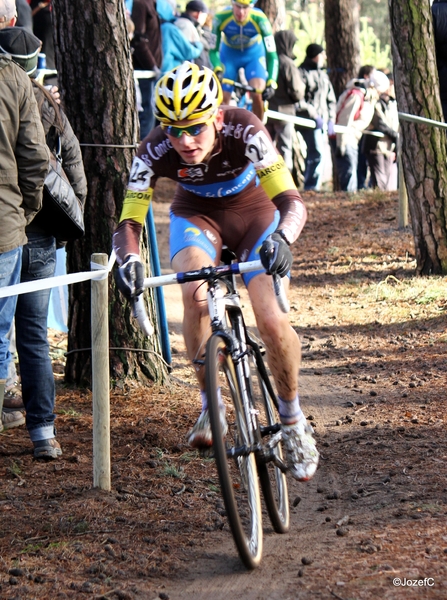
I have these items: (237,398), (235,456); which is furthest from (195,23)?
(235,456)

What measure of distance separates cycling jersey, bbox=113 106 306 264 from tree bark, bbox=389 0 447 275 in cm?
460

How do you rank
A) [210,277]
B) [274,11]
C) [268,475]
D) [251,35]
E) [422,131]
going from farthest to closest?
[274,11], [251,35], [422,131], [268,475], [210,277]

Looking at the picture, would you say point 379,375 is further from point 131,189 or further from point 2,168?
point 2,168

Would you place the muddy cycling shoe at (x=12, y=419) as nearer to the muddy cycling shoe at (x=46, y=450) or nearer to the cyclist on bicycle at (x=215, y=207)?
the muddy cycling shoe at (x=46, y=450)

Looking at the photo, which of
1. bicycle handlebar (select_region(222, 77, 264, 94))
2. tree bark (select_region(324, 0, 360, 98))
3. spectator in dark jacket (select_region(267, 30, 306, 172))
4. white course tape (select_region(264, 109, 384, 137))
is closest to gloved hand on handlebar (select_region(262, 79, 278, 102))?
bicycle handlebar (select_region(222, 77, 264, 94))

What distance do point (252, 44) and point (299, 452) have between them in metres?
11.0

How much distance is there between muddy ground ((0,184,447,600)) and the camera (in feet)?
12.7

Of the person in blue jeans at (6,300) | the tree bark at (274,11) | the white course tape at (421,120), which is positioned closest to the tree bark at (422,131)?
the white course tape at (421,120)

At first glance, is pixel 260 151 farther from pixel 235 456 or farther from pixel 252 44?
pixel 252 44

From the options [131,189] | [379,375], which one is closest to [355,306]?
[379,375]

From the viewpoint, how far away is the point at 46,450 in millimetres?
5441

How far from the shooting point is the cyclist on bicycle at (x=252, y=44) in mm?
14359

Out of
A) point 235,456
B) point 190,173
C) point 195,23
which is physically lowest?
point 235,456

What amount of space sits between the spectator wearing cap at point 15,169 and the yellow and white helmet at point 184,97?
732mm
